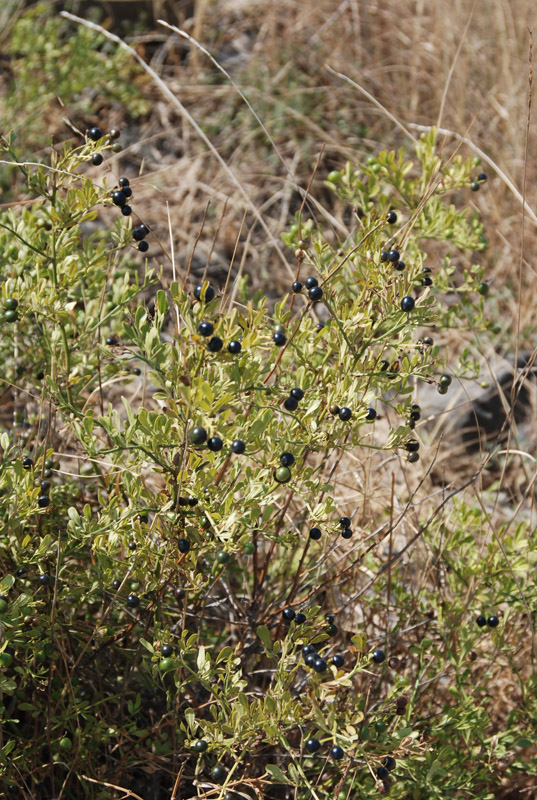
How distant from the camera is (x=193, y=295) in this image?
53.9 inches

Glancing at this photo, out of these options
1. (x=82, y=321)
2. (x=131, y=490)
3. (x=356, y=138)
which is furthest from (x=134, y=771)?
(x=356, y=138)

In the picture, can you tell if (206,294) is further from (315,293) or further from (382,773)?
(382,773)

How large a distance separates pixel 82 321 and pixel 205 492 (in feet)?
2.26

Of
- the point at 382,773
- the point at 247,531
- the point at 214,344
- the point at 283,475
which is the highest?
the point at 214,344

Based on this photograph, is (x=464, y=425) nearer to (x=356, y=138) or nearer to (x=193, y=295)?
(x=356, y=138)

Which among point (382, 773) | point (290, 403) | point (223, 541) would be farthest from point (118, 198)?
point (382, 773)

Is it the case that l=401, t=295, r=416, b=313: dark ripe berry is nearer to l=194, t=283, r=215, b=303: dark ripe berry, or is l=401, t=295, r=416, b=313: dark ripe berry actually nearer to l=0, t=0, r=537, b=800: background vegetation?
l=0, t=0, r=537, b=800: background vegetation

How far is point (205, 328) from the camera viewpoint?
1182mm

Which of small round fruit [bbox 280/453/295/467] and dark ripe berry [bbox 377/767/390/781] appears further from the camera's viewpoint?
dark ripe berry [bbox 377/767/390/781]

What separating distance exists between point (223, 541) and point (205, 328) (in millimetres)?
345

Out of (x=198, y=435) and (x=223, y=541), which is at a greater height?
(x=198, y=435)

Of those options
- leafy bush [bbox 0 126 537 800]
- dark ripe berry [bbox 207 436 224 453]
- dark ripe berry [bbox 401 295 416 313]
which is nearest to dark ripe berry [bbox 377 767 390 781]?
leafy bush [bbox 0 126 537 800]

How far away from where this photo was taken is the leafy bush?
1344 millimetres

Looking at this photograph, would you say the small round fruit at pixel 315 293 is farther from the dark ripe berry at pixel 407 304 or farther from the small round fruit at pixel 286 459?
the small round fruit at pixel 286 459
